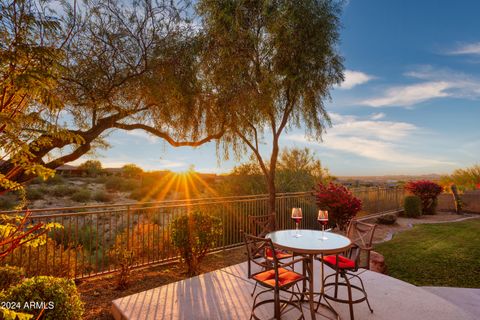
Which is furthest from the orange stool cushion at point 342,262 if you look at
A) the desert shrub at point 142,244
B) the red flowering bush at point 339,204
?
the red flowering bush at point 339,204

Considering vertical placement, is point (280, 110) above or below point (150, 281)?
above

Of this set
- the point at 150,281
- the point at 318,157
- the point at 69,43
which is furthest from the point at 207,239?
the point at 318,157

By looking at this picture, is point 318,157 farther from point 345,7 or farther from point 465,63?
point 345,7

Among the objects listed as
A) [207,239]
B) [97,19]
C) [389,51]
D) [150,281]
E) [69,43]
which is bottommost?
[150,281]

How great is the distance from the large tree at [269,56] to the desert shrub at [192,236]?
2.76 m

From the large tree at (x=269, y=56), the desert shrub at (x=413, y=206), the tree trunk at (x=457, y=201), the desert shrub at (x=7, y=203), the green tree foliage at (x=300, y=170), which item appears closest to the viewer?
the large tree at (x=269, y=56)

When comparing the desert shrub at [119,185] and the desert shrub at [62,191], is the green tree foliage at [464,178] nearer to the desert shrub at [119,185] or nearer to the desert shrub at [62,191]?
the desert shrub at [119,185]

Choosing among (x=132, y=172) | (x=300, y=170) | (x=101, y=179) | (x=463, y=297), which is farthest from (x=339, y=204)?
(x=132, y=172)

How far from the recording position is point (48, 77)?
1791 millimetres

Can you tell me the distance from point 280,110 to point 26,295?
6.21 metres

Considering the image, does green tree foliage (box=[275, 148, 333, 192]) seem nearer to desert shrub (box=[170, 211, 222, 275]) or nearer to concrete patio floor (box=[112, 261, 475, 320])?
desert shrub (box=[170, 211, 222, 275])

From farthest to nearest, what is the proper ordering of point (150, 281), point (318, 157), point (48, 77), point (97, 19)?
1. point (318, 157)
2. point (97, 19)
3. point (150, 281)
4. point (48, 77)

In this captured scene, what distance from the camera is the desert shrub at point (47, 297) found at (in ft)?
7.18

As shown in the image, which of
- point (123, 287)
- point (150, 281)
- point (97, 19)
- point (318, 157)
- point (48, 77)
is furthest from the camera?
point (318, 157)
